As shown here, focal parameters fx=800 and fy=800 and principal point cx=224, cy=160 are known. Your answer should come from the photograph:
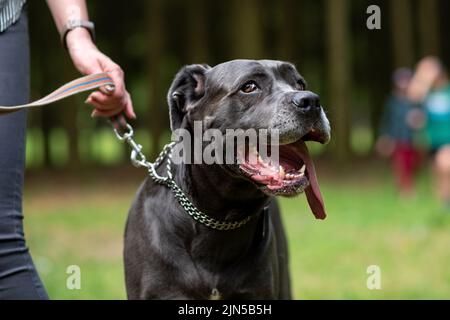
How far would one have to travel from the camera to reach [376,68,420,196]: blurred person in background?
13.2 meters

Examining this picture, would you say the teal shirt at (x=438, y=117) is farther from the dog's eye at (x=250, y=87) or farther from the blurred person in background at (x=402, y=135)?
the dog's eye at (x=250, y=87)

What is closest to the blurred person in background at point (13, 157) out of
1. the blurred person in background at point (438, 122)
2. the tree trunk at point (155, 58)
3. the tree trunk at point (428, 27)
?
the blurred person in background at point (438, 122)

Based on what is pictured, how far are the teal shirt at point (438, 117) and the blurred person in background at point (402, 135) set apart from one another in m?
1.17

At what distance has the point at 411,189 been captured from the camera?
43.3 feet

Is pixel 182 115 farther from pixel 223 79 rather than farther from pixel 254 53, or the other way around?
pixel 254 53

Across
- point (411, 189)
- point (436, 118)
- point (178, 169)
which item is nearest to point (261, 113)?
point (178, 169)

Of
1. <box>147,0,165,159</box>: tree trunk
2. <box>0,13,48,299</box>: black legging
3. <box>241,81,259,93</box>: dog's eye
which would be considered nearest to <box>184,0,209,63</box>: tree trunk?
<box>147,0,165,159</box>: tree trunk

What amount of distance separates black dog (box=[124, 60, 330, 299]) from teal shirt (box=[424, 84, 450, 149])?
749 cm

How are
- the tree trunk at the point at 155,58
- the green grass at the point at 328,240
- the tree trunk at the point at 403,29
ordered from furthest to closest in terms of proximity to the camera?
the tree trunk at the point at 155,58, the tree trunk at the point at 403,29, the green grass at the point at 328,240

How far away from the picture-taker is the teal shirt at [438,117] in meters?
11.2

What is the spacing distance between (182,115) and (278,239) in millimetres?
951

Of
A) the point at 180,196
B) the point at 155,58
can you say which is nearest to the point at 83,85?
the point at 180,196

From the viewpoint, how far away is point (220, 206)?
4027 mm
